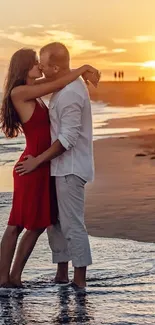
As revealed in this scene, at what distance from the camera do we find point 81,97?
18.8 ft

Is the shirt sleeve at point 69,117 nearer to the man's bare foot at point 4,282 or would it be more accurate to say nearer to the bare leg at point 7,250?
the bare leg at point 7,250

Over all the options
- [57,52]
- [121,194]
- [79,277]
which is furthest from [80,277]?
[121,194]

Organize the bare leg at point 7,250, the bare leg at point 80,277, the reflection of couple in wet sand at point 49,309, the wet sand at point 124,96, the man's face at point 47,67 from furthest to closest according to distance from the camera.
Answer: the wet sand at point 124,96 → the bare leg at point 7,250 → the bare leg at point 80,277 → the man's face at point 47,67 → the reflection of couple in wet sand at point 49,309

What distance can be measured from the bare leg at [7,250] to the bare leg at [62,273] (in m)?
0.35

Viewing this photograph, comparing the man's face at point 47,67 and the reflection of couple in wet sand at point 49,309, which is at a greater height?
the man's face at point 47,67

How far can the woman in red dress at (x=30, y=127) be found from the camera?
5840mm

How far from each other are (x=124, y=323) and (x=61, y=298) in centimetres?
70

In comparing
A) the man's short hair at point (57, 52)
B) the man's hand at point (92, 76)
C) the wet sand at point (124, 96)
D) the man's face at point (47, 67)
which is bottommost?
the wet sand at point (124, 96)

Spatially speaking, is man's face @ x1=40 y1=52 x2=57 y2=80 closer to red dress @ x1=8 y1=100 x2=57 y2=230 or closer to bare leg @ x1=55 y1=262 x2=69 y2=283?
red dress @ x1=8 y1=100 x2=57 y2=230

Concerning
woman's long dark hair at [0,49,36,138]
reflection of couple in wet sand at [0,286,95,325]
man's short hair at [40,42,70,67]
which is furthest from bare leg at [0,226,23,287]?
man's short hair at [40,42,70,67]

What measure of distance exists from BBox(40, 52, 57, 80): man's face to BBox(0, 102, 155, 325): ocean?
145 cm

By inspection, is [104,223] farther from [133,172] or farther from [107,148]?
[107,148]

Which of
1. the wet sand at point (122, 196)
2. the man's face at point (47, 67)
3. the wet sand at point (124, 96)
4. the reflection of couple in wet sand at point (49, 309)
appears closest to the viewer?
the reflection of couple in wet sand at point (49, 309)

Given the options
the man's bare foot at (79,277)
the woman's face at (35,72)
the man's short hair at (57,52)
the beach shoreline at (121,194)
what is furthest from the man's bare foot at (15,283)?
the beach shoreline at (121,194)
